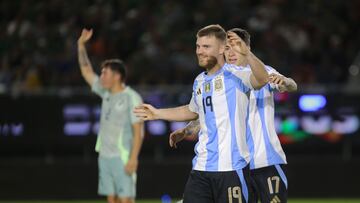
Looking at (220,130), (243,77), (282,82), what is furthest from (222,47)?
(220,130)

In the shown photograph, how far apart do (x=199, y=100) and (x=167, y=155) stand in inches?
311

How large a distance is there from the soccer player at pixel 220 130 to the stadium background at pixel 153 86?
719cm

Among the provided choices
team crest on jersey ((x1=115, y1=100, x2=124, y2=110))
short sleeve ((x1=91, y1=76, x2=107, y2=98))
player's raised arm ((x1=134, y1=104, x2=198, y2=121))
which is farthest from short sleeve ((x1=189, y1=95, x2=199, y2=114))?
short sleeve ((x1=91, y1=76, x2=107, y2=98))

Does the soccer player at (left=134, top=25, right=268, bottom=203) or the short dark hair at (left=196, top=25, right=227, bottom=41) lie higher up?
the short dark hair at (left=196, top=25, right=227, bottom=41)

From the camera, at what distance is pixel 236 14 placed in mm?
16672

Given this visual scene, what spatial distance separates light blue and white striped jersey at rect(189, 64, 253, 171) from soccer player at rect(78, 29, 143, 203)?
3618mm

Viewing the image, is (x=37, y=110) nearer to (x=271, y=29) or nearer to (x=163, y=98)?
(x=163, y=98)

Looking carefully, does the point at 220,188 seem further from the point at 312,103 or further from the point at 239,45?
the point at 312,103

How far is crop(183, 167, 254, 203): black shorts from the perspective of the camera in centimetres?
674

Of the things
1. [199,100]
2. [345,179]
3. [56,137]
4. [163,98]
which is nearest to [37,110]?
[56,137]

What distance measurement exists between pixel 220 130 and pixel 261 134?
34.3 inches

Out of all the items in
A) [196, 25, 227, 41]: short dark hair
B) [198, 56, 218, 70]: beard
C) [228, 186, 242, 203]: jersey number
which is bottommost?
[228, 186, 242, 203]: jersey number

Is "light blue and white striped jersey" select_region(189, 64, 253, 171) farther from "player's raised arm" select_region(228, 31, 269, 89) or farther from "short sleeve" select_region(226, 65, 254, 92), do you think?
"player's raised arm" select_region(228, 31, 269, 89)

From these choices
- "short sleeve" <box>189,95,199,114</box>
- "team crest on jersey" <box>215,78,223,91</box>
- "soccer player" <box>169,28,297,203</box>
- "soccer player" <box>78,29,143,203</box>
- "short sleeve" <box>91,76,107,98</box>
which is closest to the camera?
"team crest on jersey" <box>215,78,223,91</box>
